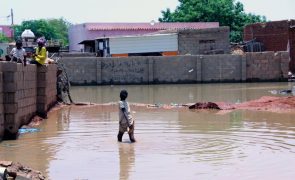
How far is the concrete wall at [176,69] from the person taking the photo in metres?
38.6

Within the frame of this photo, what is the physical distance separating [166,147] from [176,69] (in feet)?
88.6

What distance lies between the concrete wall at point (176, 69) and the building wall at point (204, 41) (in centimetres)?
333

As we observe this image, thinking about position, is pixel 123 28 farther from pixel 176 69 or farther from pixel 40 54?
pixel 40 54

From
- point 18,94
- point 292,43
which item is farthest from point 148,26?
point 18,94

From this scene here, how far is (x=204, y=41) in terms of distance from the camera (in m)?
42.2

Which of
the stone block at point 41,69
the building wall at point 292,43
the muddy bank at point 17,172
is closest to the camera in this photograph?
the muddy bank at point 17,172

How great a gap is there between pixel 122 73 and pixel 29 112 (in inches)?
897

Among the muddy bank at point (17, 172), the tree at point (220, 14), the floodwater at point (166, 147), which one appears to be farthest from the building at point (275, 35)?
the muddy bank at point (17, 172)

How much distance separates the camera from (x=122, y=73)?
38.6m

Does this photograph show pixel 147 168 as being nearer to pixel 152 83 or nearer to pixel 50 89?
pixel 50 89

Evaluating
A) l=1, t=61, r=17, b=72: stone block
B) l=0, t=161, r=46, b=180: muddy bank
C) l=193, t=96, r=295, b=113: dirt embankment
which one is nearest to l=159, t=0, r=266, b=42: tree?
l=193, t=96, r=295, b=113: dirt embankment

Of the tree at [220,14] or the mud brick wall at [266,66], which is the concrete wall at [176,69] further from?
the tree at [220,14]

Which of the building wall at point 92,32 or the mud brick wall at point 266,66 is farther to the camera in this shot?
the building wall at point 92,32

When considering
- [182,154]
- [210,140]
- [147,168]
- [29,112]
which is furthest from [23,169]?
[29,112]
